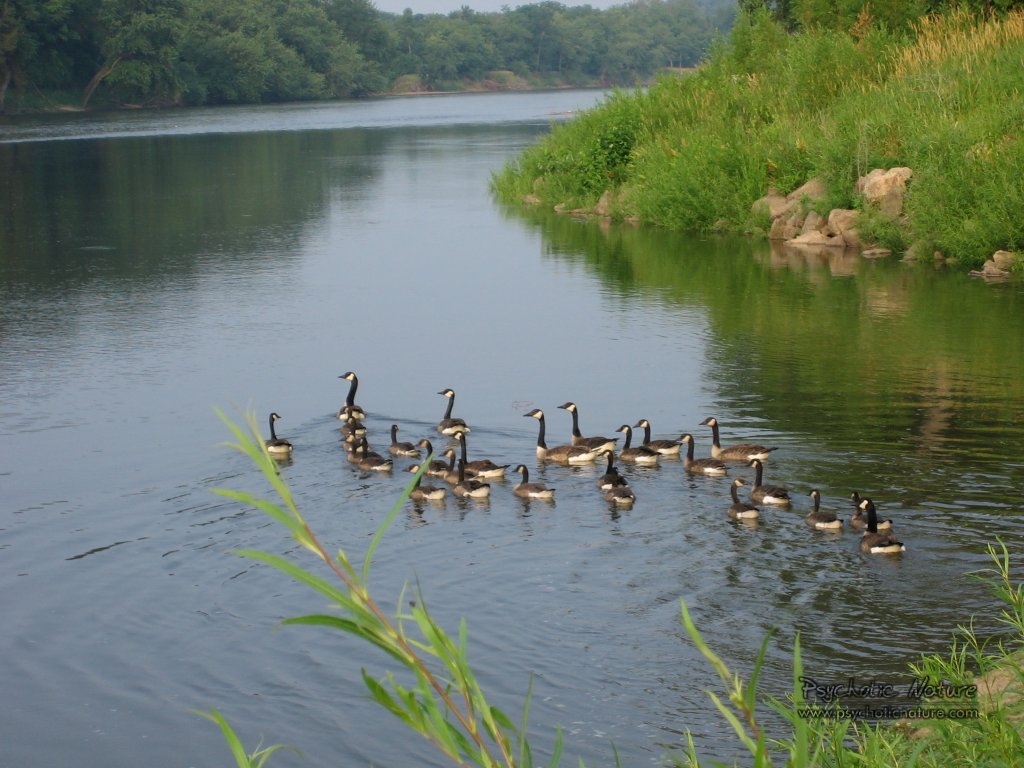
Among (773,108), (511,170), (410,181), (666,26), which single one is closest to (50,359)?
(773,108)

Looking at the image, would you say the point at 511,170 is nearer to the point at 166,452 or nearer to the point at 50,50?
the point at 166,452

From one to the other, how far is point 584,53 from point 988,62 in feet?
454

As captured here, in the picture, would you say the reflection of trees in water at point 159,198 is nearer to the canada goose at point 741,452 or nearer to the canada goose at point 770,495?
the canada goose at point 741,452

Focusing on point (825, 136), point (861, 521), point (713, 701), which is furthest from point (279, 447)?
point (825, 136)

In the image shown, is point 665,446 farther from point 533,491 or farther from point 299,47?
point 299,47

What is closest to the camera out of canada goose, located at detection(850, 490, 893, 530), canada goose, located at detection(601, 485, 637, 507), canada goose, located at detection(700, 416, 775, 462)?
canada goose, located at detection(850, 490, 893, 530)

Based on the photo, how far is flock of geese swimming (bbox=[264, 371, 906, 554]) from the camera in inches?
495

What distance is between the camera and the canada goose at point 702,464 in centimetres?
1371

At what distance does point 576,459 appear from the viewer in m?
14.5

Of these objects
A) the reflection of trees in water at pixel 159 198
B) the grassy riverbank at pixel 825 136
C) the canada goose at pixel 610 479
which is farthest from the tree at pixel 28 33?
the canada goose at pixel 610 479

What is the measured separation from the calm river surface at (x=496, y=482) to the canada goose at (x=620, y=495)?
196 mm

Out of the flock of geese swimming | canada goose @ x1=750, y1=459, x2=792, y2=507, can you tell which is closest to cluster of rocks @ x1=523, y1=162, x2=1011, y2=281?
the flock of geese swimming

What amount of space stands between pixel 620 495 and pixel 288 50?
9988cm

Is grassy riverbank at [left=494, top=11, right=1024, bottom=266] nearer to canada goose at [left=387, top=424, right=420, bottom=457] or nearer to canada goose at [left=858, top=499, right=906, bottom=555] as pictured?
canada goose at [left=387, top=424, right=420, bottom=457]
